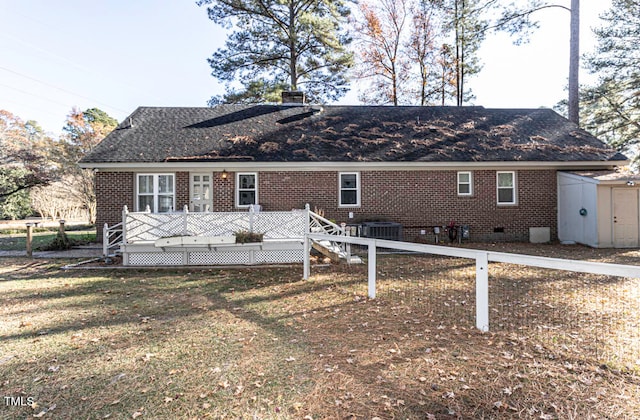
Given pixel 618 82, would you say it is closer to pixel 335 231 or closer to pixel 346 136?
pixel 346 136

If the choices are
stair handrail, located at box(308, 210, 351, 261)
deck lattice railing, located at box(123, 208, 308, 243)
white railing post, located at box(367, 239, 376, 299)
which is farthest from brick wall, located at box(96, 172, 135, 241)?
white railing post, located at box(367, 239, 376, 299)

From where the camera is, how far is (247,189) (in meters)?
12.7

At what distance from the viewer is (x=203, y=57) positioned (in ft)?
74.2

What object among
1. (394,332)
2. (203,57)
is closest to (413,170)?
(394,332)

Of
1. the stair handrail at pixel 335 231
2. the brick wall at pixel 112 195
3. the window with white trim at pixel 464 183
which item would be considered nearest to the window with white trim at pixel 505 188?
the window with white trim at pixel 464 183

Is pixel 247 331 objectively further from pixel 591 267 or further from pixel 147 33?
pixel 147 33

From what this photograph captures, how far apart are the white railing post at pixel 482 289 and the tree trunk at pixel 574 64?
58.2ft

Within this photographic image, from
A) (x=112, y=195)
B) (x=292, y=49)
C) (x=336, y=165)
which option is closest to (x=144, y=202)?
(x=112, y=195)

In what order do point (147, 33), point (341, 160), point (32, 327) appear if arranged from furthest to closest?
1. point (147, 33)
2. point (341, 160)
3. point (32, 327)

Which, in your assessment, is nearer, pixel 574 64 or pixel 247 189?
pixel 247 189

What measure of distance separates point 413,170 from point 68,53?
86.5ft

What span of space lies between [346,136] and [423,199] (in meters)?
4.20

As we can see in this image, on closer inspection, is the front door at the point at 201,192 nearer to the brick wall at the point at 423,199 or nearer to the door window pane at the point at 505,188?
the brick wall at the point at 423,199

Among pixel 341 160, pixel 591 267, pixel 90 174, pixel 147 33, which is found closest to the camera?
pixel 591 267
